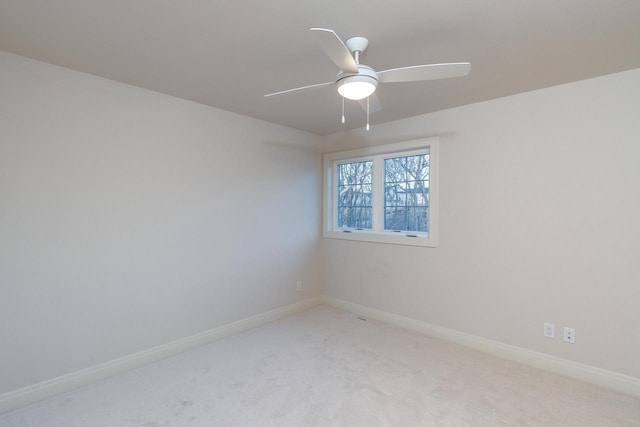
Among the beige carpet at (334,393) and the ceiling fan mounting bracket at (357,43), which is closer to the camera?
the ceiling fan mounting bracket at (357,43)

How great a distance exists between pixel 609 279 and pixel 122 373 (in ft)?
12.6

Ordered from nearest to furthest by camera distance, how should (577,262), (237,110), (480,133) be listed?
(577,262) → (480,133) → (237,110)

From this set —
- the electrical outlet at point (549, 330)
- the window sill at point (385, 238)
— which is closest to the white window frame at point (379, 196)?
the window sill at point (385, 238)

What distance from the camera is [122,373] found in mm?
2488

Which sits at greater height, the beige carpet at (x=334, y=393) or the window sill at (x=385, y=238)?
the window sill at (x=385, y=238)

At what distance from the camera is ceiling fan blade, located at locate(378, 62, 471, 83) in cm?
158

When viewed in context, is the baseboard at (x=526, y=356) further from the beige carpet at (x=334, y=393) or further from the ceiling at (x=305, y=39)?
the ceiling at (x=305, y=39)

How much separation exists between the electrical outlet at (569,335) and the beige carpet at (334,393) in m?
0.31

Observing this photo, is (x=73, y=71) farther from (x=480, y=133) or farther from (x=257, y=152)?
(x=480, y=133)

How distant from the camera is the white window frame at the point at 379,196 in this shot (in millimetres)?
3264

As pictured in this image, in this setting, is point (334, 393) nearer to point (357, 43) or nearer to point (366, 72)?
point (366, 72)

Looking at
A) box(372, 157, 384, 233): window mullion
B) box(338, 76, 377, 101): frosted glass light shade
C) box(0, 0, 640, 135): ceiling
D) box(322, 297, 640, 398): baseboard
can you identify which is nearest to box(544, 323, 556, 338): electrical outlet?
box(322, 297, 640, 398): baseboard

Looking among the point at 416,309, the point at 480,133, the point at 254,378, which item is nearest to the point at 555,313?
the point at 416,309

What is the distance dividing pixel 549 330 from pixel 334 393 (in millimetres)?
1858
